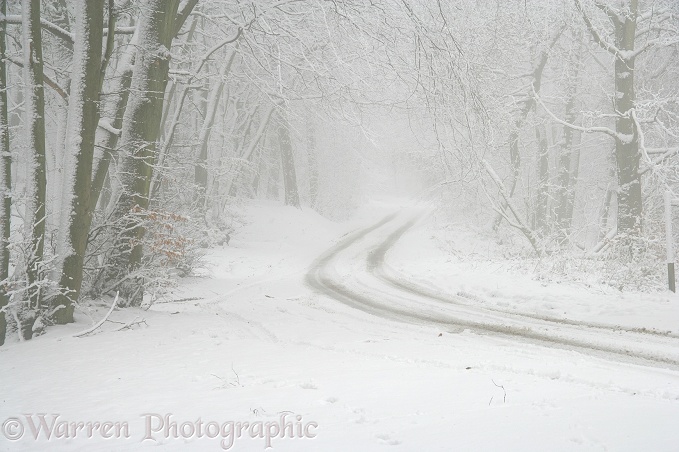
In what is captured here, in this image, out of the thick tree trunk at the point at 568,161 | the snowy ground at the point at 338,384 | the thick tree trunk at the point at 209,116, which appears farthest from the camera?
the thick tree trunk at the point at 568,161

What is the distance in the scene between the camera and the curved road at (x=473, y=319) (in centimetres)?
613

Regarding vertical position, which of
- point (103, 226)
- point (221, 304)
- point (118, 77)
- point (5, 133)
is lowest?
point (221, 304)

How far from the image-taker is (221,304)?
33.2 ft

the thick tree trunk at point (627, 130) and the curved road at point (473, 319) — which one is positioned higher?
the thick tree trunk at point (627, 130)

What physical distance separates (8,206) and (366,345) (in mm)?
5370

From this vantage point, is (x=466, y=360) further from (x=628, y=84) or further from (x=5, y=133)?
(x=628, y=84)

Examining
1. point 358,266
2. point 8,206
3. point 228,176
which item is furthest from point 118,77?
point 228,176

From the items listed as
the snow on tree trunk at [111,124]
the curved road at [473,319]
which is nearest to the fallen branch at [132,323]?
the snow on tree trunk at [111,124]

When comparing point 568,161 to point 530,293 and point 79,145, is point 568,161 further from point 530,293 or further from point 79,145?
point 79,145

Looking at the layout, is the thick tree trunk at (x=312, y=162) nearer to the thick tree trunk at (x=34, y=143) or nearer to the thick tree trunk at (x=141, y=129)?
the thick tree trunk at (x=141, y=129)

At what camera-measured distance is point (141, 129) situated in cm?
759

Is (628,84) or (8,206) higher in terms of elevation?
(628,84)

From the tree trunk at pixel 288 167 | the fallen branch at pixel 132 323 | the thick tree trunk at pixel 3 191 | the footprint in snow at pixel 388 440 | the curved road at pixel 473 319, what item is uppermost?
the tree trunk at pixel 288 167

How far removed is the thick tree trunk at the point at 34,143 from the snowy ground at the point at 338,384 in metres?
1.07
